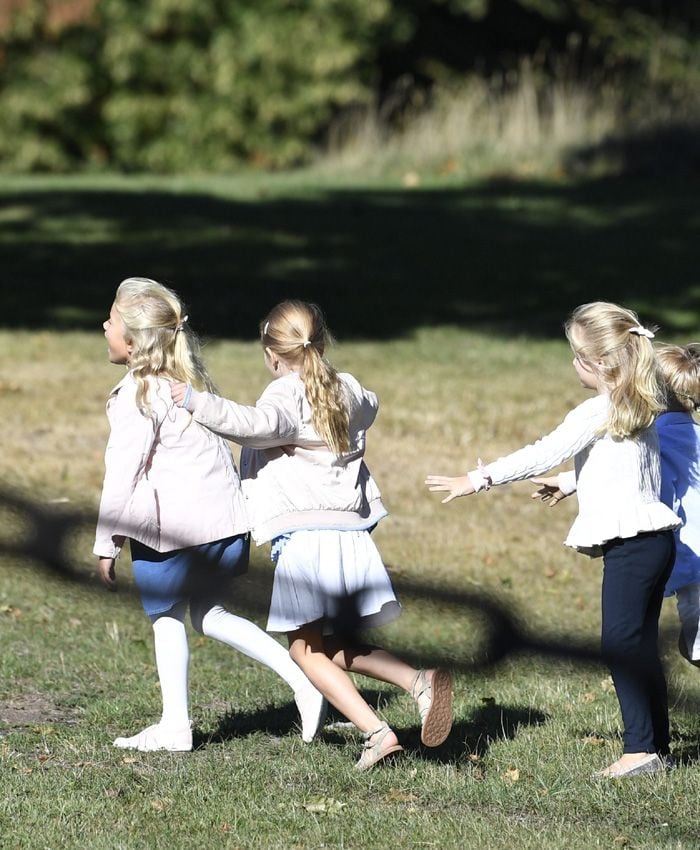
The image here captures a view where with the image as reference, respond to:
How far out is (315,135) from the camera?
68.7 ft

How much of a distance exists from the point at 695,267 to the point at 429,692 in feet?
30.8

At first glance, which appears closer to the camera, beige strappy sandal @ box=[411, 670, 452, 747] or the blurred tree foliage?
beige strappy sandal @ box=[411, 670, 452, 747]

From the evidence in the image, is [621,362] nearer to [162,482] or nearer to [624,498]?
[624,498]

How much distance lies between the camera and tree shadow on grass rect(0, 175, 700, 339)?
38.6ft

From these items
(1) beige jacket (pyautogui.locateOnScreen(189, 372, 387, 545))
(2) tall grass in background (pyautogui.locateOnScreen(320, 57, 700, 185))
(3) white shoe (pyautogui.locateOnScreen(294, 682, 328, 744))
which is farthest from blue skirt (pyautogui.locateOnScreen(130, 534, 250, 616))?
(2) tall grass in background (pyautogui.locateOnScreen(320, 57, 700, 185))

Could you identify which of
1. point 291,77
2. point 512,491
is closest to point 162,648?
point 512,491

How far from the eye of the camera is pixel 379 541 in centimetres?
712

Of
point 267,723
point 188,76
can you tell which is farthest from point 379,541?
point 188,76

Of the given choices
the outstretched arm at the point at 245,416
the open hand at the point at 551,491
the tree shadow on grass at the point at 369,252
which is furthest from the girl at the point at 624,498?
the tree shadow on grass at the point at 369,252

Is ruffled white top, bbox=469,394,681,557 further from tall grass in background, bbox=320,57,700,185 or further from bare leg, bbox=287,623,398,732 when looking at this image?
tall grass in background, bbox=320,57,700,185

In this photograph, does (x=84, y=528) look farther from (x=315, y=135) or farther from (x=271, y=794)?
(x=315, y=135)

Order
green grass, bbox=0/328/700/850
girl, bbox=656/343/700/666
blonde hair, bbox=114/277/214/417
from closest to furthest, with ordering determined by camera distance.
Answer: green grass, bbox=0/328/700/850
blonde hair, bbox=114/277/214/417
girl, bbox=656/343/700/666

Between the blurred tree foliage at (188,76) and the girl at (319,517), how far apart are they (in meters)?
15.3

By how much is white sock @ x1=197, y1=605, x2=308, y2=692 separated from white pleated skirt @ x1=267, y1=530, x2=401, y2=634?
204mm
